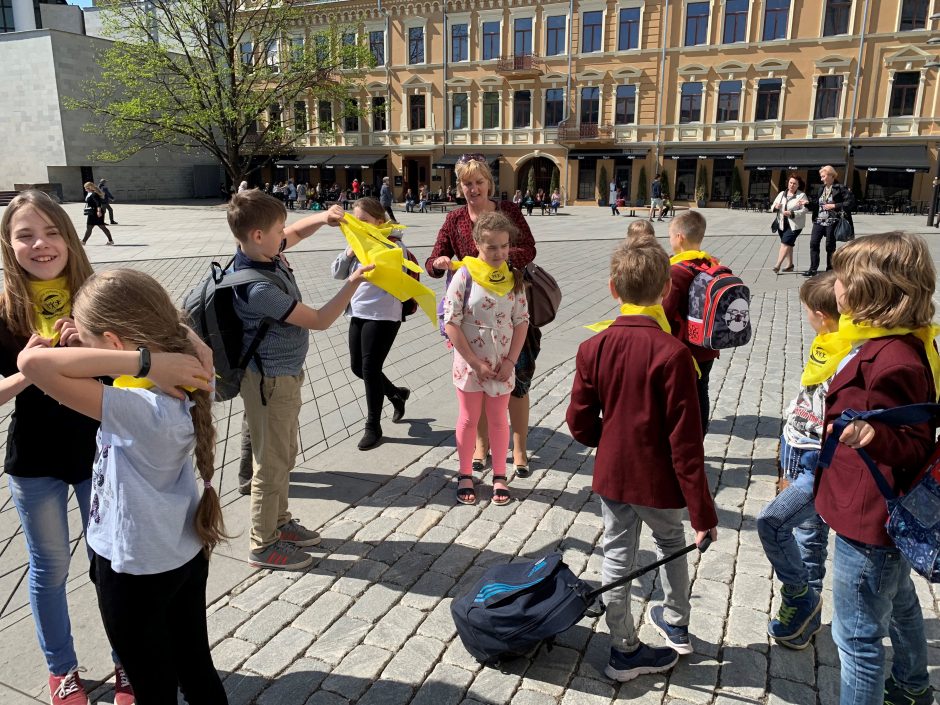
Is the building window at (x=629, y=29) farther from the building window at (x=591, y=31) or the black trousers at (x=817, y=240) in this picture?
the black trousers at (x=817, y=240)

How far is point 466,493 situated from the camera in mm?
4262

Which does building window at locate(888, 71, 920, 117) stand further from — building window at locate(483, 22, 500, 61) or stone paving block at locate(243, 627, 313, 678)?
stone paving block at locate(243, 627, 313, 678)

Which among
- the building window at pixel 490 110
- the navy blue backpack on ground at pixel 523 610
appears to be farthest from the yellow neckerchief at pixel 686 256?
the building window at pixel 490 110

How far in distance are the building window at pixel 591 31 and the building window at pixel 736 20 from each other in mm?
6425

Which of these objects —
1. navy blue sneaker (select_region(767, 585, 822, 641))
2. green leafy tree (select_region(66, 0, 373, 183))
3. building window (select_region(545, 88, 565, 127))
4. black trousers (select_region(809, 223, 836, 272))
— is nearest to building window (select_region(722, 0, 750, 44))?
Result: building window (select_region(545, 88, 565, 127))

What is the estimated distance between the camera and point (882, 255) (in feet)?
7.10

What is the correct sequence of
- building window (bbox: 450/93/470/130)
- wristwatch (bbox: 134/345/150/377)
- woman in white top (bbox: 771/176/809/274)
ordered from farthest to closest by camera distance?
1. building window (bbox: 450/93/470/130)
2. woman in white top (bbox: 771/176/809/274)
3. wristwatch (bbox: 134/345/150/377)

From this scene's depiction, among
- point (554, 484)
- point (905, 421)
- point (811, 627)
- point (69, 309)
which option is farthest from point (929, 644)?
point (69, 309)

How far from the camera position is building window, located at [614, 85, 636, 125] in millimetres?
37406

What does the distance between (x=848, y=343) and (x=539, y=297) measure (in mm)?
Answer: 2214

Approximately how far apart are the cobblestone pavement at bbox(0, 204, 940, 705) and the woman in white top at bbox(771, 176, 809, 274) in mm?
6949

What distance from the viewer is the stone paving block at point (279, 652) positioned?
2.83 m

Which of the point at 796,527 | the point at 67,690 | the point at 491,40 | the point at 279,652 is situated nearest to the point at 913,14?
the point at 491,40

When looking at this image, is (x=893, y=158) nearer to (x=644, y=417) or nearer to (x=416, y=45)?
(x=416, y=45)
